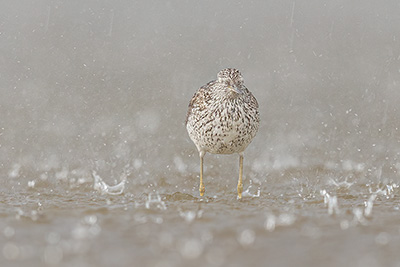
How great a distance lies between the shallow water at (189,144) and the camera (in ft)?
18.0

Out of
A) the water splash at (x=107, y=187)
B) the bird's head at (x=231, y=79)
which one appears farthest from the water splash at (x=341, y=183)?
the water splash at (x=107, y=187)

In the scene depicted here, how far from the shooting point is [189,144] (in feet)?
38.8

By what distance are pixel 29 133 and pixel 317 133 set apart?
5741 millimetres

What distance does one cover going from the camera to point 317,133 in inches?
496

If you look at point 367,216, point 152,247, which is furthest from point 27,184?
point 367,216

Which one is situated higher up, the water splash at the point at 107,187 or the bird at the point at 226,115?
the bird at the point at 226,115

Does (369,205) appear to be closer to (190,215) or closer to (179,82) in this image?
(190,215)

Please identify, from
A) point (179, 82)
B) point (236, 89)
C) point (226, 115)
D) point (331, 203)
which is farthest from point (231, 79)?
point (179, 82)

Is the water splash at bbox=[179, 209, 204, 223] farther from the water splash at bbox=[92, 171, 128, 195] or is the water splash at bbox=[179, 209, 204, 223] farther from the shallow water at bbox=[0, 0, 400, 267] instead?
the water splash at bbox=[92, 171, 128, 195]

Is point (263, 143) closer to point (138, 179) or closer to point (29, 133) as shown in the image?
point (138, 179)

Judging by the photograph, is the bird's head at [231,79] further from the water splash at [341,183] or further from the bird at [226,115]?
the water splash at [341,183]

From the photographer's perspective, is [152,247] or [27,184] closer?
[152,247]

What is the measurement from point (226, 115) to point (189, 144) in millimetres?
4097

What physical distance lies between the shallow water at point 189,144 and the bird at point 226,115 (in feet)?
2.60
